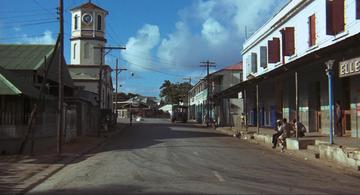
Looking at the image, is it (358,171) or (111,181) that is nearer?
(111,181)

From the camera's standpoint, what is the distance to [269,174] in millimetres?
15742

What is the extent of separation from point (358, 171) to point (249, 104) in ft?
119

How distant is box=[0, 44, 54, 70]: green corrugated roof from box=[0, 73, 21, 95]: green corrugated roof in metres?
9.38

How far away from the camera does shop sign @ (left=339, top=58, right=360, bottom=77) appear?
18797 mm

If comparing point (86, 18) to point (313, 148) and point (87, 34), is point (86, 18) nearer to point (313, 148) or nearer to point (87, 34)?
point (87, 34)

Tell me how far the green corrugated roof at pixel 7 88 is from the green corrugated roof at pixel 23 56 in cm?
938

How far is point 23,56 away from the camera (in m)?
35.1

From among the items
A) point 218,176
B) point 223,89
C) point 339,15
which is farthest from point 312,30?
point 223,89

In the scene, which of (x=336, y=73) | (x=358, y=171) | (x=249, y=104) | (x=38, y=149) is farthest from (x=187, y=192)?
(x=249, y=104)

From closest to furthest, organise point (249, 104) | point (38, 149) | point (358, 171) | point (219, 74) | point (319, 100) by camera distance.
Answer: point (358, 171)
point (38, 149)
point (319, 100)
point (249, 104)
point (219, 74)

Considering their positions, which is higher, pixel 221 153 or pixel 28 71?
pixel 28 71

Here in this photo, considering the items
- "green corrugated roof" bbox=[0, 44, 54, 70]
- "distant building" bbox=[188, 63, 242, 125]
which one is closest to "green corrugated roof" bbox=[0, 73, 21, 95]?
"green corrugated roof" bbox=[0, 44, 54, 70]

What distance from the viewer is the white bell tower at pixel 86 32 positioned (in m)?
78.2

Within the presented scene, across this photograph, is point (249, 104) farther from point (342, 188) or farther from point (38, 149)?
point (342, 188)
